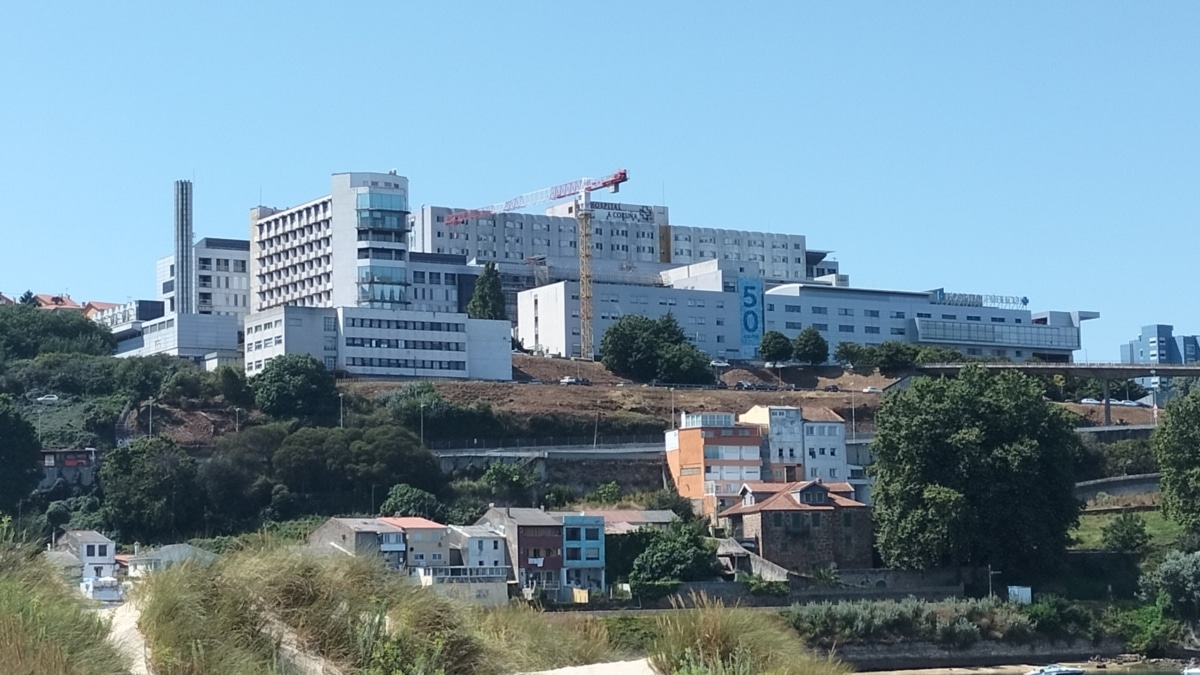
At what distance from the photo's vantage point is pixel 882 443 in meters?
57.1

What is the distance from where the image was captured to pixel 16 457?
6525 cm

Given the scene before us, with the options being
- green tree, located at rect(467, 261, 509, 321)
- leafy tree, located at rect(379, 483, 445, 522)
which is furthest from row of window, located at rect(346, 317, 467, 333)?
leafy tree, located at rect(379, 483, 445, 522)

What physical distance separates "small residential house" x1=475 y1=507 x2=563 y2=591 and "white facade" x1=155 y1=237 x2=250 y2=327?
52.8 metres

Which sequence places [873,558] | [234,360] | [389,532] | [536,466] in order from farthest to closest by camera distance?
[234,360] → [536,466] → [873,558] → [389,532]

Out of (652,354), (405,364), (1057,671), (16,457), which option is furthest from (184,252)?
(1057,671)

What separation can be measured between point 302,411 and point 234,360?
15.8 meters

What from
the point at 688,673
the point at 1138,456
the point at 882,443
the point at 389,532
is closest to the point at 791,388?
the point at 1138,456

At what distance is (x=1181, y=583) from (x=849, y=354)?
4609cm

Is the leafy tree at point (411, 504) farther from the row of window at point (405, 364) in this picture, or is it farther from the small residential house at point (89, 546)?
the row of window at point (405, 364)

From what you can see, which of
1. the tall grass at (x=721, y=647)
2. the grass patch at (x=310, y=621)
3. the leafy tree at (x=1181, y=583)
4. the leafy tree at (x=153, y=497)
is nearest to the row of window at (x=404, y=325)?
the leafy tree at (x=153, y=497)

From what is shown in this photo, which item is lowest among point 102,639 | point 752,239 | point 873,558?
point 873,558

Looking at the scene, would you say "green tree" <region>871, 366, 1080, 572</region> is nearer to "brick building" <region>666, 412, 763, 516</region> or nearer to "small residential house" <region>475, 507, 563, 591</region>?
"brick building" <region>666, 412, 763, 516</region>

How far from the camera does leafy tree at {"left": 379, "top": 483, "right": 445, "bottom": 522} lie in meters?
61.3

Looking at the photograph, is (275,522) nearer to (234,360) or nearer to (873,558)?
(873,558)
